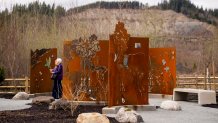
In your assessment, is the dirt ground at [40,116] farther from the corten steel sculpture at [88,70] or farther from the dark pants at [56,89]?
the dark pants at [56,89]

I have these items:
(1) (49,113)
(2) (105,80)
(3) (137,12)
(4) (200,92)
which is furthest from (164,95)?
(3) (137,12)

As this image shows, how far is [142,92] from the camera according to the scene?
12.4 metres

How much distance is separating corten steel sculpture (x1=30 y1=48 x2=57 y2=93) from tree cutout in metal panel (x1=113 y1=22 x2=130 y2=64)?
214 inches

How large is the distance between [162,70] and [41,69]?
4604 mm

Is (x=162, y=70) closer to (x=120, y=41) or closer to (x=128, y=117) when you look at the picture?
(x=120, y=41)

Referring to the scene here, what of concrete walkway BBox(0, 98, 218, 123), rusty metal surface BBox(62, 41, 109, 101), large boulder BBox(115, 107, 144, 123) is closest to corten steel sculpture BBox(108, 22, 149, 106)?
concrete walkway BBox(0, 98, 218, 123)

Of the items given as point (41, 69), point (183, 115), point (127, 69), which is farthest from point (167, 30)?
point (183, 115)

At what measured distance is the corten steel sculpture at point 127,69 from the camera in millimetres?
11773

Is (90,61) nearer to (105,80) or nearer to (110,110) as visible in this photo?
(105,80)

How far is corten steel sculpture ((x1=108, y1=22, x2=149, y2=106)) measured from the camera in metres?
11.8

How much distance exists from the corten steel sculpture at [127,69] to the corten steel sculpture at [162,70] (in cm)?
443

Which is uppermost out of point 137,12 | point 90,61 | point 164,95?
point 137,12

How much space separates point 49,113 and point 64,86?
331 centimetres

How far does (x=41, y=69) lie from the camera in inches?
664
